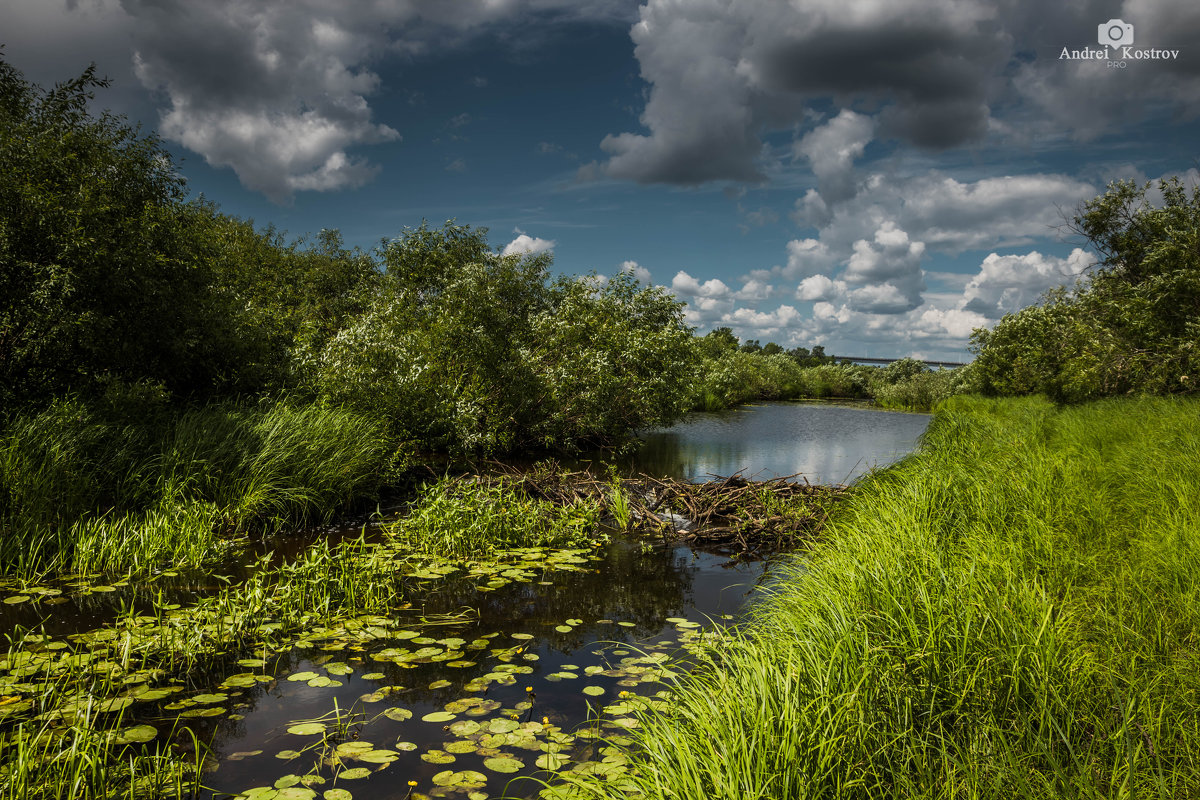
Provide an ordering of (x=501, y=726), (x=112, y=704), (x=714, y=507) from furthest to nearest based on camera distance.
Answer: (x=714, y=507) → (x=501, y=726) → (x=112, y=704)

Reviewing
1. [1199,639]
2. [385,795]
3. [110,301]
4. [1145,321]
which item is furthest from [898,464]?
[1145,321]

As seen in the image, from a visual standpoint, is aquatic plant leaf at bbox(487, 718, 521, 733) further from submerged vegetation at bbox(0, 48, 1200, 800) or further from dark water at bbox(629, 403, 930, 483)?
dark water at bbox(629, 403, 930, 483)

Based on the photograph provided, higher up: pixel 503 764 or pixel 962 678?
pixel 962 678

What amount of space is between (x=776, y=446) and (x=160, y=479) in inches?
790

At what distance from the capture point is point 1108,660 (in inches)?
139

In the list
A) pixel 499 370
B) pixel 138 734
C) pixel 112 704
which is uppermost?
pixel 499 370

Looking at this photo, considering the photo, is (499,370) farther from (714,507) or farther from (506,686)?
(506,686)

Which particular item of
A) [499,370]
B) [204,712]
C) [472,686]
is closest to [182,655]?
[204,712]

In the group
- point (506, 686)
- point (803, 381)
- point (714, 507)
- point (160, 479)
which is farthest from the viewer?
point (803, 381)

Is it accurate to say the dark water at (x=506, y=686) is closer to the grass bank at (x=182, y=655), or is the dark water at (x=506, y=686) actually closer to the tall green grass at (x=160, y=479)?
the grass bank at (x=182, y=655)

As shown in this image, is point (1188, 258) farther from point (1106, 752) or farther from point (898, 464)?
point (1106, 752)

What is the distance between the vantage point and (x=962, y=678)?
11.2 feet

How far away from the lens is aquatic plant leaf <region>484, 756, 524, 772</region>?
12.4ft

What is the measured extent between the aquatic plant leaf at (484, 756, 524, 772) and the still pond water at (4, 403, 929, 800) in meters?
0.01
